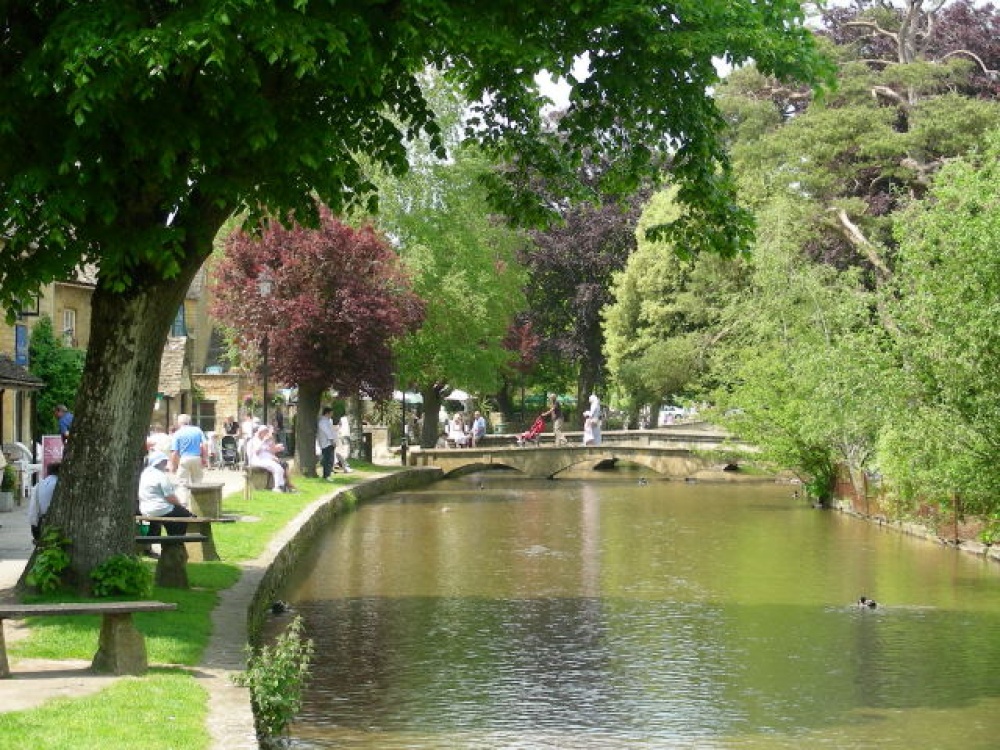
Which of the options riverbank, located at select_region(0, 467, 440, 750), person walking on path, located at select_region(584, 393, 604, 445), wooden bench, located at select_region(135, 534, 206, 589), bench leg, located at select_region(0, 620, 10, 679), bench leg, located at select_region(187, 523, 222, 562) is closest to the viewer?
riverbank, located at select_region(0, 467, 440, 750)

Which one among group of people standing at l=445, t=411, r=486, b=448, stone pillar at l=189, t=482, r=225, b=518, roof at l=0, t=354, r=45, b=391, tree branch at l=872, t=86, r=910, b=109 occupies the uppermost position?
tree branch at l=872, t=86, r=910, b=109

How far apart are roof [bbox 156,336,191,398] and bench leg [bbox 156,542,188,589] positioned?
35.8 metres

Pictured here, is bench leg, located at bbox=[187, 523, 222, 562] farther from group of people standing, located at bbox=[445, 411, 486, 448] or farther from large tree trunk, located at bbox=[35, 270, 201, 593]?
group of people standing, located at bbox=[445, 411, 486, 448]

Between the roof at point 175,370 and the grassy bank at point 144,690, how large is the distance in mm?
34003

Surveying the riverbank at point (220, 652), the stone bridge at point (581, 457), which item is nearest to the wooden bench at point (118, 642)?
the riverbank at point (220, 652)

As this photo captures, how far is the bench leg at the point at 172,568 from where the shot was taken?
16438 mm

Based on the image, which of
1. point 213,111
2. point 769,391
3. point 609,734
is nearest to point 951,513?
point 769,391

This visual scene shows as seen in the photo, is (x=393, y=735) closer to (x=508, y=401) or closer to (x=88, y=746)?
(x=88, y=746)

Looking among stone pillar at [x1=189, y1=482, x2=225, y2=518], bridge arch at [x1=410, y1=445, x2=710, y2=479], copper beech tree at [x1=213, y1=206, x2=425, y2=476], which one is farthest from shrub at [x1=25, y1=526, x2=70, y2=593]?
bridge arch at [x1=410, y1=445, x2=710, y2=479]

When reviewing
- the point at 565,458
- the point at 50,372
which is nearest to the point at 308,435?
the point at 50,372

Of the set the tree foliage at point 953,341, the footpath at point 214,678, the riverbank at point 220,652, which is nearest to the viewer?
the footpath at point 214,678

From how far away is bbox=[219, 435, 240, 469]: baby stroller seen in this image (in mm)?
45312

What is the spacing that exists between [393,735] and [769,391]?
26.6 metres

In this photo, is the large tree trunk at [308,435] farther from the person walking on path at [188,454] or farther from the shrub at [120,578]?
the shrub at [120,578]
